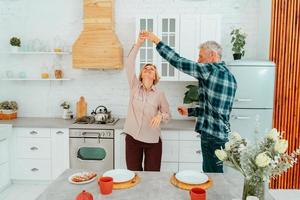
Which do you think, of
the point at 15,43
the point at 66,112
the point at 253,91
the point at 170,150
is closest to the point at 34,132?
the point at 66,112

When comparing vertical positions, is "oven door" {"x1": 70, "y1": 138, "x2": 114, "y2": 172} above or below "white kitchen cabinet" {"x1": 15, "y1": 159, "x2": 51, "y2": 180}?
above

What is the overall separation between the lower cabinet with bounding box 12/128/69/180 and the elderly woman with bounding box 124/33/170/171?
1.15 meters

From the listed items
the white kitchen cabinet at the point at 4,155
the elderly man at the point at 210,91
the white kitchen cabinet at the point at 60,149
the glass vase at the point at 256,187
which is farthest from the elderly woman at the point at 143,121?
the white kitchen cabinet at the point at 4,155

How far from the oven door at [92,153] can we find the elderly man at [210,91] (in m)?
1.49

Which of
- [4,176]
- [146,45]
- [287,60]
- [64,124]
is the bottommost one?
[4,176]

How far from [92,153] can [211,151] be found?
5.75ft

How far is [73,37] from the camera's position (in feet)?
13.5

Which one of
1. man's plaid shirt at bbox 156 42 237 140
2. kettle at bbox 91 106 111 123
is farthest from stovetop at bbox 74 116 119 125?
man's plaid shirt at bbox 156 42 237 140

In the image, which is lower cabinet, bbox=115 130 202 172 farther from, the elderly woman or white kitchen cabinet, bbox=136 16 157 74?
white kitchen cabinet, bbox=136 16 157 74

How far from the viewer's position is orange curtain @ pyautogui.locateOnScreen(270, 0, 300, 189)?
357cm

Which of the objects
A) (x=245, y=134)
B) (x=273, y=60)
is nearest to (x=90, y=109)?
(x=245, y=134)

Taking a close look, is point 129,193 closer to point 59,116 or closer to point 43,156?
point 43,156

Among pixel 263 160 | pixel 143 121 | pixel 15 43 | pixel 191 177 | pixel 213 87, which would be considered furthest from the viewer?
pixel 15 43

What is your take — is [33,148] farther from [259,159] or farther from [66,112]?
[259,159]
